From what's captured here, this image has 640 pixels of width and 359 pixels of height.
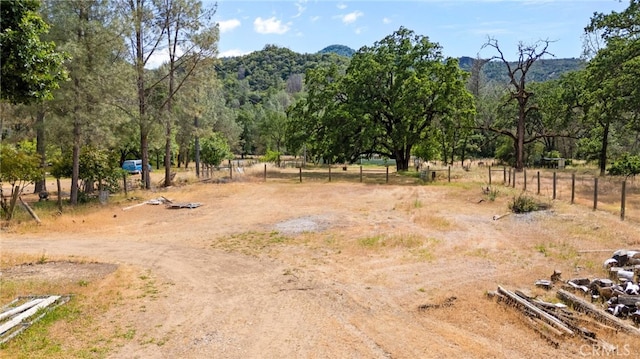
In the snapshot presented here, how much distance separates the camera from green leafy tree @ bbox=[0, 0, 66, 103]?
621 centimetres

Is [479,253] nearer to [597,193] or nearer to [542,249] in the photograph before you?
[542,249]

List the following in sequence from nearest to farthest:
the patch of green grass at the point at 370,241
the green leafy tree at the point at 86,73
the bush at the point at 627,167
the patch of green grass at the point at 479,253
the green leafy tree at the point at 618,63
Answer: the patch of green grass at the point at 479,253 → the patch of green grass at the point at 370,241 → the green leafy tree at the point at 86,73 → the green leafy tree at the point at 618,63 → the bush at the point at 627,167

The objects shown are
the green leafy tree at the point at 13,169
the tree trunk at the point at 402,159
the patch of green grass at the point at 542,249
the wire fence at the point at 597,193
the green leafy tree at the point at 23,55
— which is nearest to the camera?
the green leafy tree at the point at 23,55

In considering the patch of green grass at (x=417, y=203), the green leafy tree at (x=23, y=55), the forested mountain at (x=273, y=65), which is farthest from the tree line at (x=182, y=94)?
the forested mountain at (x=273, y=65)

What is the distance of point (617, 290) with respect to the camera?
7.16m

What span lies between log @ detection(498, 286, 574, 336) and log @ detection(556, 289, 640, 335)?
2.47 feet

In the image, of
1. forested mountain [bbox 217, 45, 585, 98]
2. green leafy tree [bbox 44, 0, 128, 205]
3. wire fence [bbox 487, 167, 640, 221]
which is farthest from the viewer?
forested mountain [bbox 217, 45, 585, 98]

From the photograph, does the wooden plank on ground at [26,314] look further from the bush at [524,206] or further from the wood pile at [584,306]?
the bush at [524,206]

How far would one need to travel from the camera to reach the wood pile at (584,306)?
246 inches

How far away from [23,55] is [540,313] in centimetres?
885

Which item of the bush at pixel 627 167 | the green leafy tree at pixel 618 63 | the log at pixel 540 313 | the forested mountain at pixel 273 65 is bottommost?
the log at pixel 540 313

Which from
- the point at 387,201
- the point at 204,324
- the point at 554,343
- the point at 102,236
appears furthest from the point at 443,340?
the point at 387,201

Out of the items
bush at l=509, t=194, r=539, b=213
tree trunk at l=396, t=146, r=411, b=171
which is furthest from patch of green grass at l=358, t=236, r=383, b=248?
tree trunk at l=396, t=146, r=411, b=171

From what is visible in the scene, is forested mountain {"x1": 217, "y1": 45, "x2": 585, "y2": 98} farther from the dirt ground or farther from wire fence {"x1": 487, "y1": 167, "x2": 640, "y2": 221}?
the dirt ground
